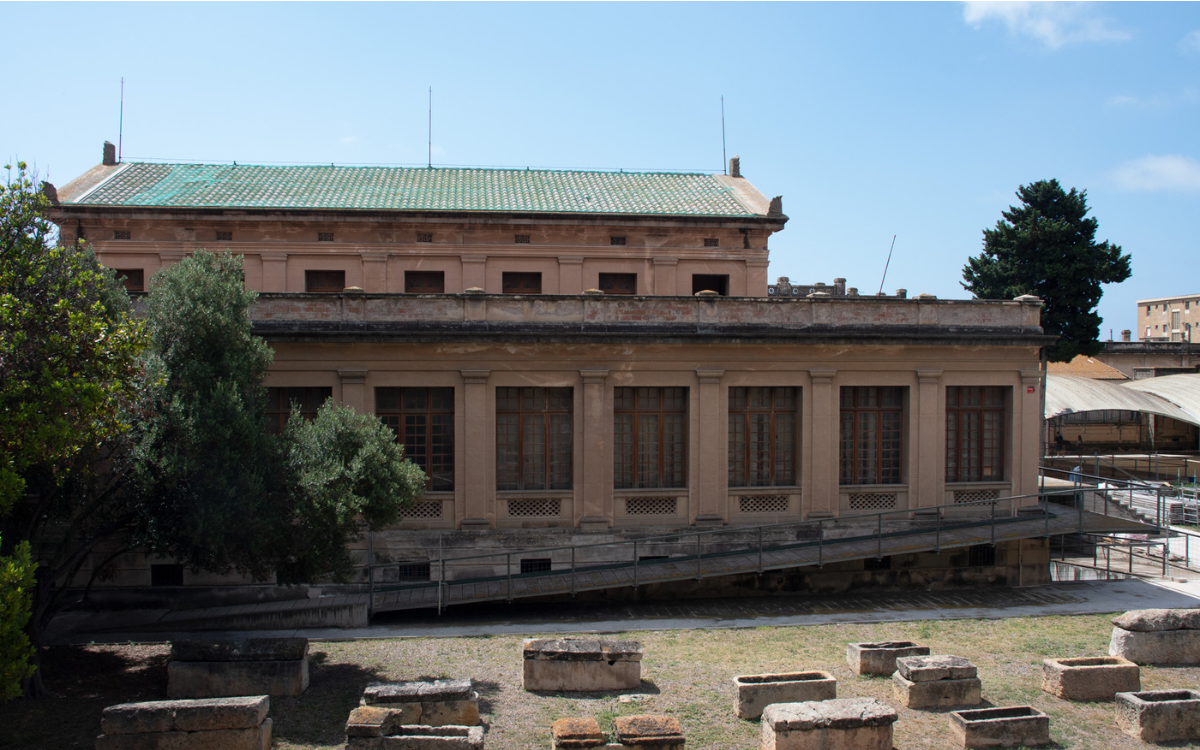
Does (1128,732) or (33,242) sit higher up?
(33,242)

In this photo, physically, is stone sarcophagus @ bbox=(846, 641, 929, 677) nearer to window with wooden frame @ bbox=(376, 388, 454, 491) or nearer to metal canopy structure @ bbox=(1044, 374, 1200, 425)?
window with wooden frame @ bbox=(376, 388, 454, 491)

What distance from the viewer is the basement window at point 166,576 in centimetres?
1792

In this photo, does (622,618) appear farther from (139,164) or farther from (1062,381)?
(1062,381)

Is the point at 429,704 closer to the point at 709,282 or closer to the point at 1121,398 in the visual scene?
the point at 709,282

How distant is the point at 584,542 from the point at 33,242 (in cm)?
1260

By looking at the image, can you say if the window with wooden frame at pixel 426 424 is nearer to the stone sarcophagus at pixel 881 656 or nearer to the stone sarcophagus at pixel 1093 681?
the stone sarcophagus at pixel 881 656

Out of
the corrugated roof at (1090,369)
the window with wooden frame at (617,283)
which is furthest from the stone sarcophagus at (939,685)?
the corrugated roof at (1090,369)

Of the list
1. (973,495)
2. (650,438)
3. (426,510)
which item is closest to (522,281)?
(650,438)

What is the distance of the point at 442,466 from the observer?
19359 mm

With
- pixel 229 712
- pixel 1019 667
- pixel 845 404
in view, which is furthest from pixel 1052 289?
pixel 229 712

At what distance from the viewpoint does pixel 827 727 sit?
949 cm

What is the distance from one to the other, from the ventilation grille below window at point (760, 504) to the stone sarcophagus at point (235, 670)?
11.4 meters

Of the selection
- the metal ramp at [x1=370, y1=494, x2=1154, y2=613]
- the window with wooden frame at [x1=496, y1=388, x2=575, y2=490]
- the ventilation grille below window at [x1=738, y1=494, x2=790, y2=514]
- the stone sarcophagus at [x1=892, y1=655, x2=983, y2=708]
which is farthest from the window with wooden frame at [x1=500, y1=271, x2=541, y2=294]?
the stone sarcophagus at [x1=892, y1=655, x2=983, y2=708]

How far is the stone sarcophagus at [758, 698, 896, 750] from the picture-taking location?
948 cm
